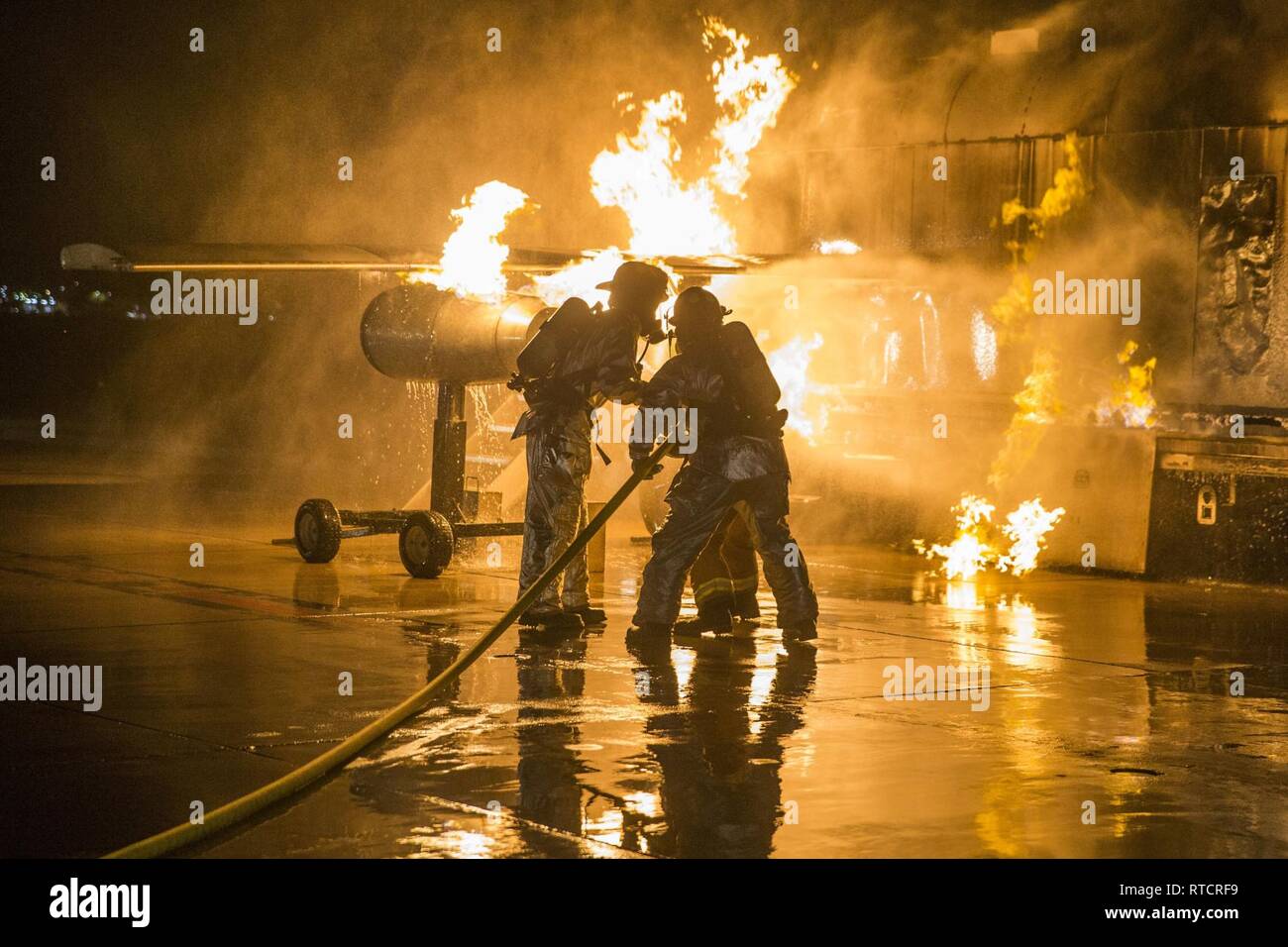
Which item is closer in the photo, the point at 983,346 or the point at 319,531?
the point at 319,531

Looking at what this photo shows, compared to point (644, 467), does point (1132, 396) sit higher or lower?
higher

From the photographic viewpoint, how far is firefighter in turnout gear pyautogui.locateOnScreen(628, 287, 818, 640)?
9977 mm

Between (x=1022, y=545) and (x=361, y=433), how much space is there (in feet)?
34.7

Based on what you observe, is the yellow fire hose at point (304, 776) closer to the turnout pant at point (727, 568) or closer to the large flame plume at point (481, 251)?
the turnout pant at point (727, 568)

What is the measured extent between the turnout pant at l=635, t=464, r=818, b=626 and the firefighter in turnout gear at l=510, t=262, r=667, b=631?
543 millimetres

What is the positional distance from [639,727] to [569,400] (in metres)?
3.13

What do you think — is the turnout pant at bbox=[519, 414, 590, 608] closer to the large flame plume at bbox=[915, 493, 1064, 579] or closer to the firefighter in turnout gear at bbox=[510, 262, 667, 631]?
the firefighter in turnout gear at bbox=[510, 262, 667, 631]

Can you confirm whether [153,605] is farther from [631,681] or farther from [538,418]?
[631,681]

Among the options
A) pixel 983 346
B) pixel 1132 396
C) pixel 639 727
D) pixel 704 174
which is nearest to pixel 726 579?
pixel 639 727

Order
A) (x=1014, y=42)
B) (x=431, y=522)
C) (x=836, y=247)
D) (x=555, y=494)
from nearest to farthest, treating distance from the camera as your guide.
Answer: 1. (x=555, y=494)
2. (x=431, y=522)
3. (x=1014, y=42)
4. (x=836, y=247)

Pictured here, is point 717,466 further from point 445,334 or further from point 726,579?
point 445,334

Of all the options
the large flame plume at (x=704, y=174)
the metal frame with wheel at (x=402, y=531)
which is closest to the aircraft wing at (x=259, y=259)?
the metal frame with wheel at (x=402, y=531)

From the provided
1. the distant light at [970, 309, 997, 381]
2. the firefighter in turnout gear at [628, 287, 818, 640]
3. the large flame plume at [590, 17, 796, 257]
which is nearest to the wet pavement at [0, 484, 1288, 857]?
the firefighter in turnout gear at [628, 287, 818, 640]

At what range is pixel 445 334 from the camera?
13.6m
